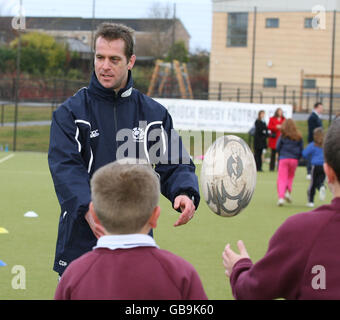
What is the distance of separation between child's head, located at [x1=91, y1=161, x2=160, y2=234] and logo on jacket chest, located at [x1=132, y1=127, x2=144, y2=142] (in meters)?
1.42

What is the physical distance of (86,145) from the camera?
425cm

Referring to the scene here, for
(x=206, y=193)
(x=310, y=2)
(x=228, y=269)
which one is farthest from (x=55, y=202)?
(x=310, y=2)

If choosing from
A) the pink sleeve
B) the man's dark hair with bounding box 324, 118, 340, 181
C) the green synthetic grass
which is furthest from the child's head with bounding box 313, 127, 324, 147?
the pink sleeve

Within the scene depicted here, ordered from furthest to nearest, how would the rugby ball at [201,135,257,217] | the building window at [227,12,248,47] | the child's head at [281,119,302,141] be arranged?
1. the building window at [227,12,248,47]
2. the child's head at [281,119,302,141]
3. the rugby ball at [201,135,257,217]

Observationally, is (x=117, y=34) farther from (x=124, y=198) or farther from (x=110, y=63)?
(x=124, y=198)

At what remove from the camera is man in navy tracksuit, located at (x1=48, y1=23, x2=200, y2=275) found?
163 inches

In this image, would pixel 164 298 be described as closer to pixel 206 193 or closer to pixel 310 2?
pixel 206 193

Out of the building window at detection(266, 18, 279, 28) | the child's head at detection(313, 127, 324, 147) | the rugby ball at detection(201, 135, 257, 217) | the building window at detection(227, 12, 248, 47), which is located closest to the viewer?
the rugby ball at detection(201, 135, 257, 217)

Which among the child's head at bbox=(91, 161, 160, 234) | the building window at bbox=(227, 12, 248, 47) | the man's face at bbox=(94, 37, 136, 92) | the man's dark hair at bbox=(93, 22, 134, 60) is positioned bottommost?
the child's head at bbox=(91, 161, 160, 234)

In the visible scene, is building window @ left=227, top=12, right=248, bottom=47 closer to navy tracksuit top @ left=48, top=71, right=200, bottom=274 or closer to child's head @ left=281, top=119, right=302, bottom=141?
child's head @ left=281, top=119, right=302, bottom=141

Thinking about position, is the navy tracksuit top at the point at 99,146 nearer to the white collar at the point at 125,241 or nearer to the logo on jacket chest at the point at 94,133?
the logo on jacket chest at the point at 94,133

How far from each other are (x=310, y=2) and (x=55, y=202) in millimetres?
21870

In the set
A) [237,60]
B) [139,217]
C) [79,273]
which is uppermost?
[237,60]

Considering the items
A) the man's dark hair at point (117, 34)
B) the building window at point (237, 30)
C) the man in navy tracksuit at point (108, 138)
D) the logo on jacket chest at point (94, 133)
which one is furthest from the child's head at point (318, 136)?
the building window at point (237, 30)
